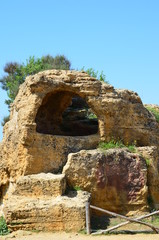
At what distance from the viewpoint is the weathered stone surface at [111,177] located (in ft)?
46.6

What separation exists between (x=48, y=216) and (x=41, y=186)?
119cm

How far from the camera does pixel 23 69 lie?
3225cm

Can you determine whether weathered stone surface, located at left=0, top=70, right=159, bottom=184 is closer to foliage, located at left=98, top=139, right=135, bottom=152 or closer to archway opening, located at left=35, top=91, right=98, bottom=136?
foliage, located at left=98, top=139, right=135, bottom=152

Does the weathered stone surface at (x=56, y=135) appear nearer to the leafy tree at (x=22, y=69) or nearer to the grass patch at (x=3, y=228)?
the grass patch at (x=3, y=228)

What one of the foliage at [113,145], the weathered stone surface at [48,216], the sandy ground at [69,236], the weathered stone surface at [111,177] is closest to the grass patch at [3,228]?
the weathered stone surface at [48,216]

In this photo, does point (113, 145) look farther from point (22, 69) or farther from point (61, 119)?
point (22, 69)

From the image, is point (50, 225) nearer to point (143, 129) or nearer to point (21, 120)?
point (21, 120)

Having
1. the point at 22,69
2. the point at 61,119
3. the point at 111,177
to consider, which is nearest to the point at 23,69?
the point at 22,69

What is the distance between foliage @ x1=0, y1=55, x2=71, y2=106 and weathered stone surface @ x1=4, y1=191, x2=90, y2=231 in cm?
1946

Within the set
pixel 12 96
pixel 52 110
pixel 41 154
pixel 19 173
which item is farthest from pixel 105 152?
pixel 12 96

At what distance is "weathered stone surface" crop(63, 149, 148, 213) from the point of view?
14219mm

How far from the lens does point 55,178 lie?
1336 centimetres

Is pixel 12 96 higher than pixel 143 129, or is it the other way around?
pixel 12 96

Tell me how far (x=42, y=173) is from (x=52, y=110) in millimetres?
4955
